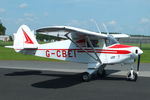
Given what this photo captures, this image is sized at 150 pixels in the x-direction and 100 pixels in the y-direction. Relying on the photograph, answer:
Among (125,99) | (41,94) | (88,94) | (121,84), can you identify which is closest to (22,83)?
(41,94)

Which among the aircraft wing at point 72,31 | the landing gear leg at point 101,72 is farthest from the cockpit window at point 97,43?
the landing gear leg at point 101,72

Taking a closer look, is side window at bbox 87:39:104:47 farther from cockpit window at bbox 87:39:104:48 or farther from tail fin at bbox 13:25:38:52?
tail fin at bbox 13:25:38:52

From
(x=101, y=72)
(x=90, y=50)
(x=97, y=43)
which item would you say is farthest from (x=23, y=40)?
(x=101, y=72)

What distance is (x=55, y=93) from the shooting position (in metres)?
8.48

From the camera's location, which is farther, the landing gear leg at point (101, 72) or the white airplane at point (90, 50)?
the landing gear leg at point (101, 72)

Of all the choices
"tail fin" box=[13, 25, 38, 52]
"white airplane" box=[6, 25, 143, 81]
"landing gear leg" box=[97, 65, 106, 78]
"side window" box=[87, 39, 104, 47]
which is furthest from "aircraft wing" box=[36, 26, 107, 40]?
"tail fin" box=[13, 25, 38, 52]

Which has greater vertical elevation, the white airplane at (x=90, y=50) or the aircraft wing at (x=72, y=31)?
the aircraft wing at (x=72, y=31)

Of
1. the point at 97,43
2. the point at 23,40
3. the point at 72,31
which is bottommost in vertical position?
the point at 97,43

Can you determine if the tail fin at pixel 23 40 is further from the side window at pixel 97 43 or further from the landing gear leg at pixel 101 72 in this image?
the landing gear leg at pixel 101 72

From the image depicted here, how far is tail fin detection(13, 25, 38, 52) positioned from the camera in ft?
44.0

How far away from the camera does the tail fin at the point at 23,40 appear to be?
527 inches

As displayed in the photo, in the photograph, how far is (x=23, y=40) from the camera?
13602mm

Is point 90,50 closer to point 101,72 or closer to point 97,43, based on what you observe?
point 97,43

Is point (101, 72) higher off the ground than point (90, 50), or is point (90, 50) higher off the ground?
point (90, 50)
